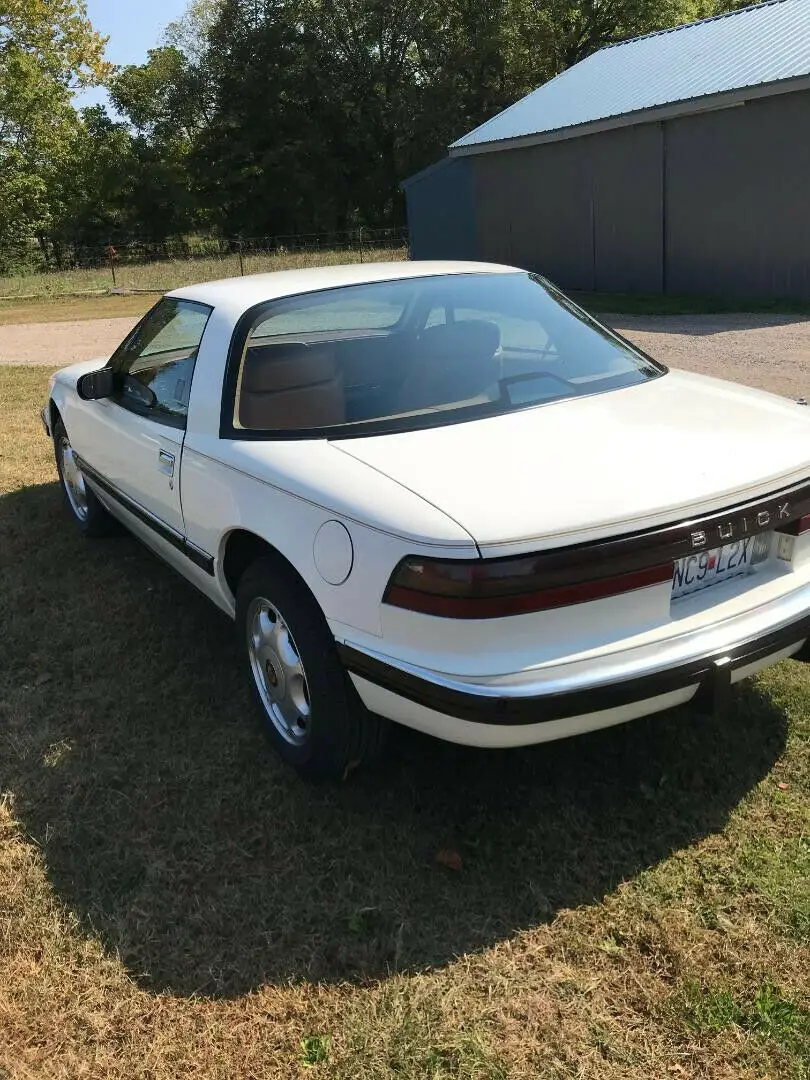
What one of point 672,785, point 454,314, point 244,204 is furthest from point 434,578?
point 244,204

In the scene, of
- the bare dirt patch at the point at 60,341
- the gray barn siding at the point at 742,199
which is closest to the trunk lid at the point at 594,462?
the bare dirt patch at the point at 60,341

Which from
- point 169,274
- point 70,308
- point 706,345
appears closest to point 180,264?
point 169,274

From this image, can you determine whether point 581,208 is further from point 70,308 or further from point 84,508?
point 84,508

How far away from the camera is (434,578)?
2.31 meters

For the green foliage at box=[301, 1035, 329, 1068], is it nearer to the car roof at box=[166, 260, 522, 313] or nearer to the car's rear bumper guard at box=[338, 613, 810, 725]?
the car's rear bumper guard at box=[338, 613, 810, 725]

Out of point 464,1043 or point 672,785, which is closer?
point 464,1043

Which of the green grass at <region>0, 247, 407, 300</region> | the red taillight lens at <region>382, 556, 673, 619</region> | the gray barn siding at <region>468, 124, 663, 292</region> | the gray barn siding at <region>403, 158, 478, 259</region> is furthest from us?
the green grass at <region>0, 247, 407, 300</region>

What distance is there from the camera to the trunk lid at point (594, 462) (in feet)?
7.60

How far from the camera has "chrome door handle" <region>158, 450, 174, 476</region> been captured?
3.56m

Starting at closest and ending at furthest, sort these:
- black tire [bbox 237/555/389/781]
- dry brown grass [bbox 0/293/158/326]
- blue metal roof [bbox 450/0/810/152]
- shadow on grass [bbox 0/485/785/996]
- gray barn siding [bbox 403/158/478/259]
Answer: shadow on grass [bbox 0/485/785/996] < black tire [bbox 237/555/389/781] < blue metal roof [bbox 450/0/810/152] < dry brown grass [bbox 0/293/158/326] < gray barn siding [bbox 403/158/478/259]

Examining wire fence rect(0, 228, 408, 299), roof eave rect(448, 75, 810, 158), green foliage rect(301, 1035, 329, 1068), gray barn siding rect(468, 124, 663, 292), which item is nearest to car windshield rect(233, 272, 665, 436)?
green foliage rect(301, 1035, 329, 1068)

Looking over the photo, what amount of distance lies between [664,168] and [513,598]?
1623 cm

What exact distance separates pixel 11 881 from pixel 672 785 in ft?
6.70

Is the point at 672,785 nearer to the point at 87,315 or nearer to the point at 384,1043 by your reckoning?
the point at 384,1043
